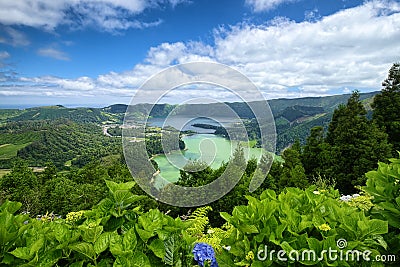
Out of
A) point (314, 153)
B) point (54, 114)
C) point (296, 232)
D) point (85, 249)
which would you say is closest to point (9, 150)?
point (54, 114)

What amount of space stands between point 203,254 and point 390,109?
2196 centimetres

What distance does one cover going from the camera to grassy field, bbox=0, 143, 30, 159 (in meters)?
69.5

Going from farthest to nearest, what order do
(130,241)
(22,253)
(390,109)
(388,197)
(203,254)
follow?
(390,109) → (388,197) → (203,254) → (130,241) → (22,253)

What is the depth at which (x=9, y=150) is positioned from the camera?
73688 mm

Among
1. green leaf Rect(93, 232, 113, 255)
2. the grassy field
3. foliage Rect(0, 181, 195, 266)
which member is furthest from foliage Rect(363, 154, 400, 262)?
the grassy field

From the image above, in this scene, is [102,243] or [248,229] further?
[248,229]

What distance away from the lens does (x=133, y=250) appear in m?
1.44

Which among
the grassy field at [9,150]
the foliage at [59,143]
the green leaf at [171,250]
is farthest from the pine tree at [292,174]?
the grassy field at [9,150]

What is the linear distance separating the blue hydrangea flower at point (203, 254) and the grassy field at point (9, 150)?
8018 centimetres

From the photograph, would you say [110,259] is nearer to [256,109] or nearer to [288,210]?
[288,210]

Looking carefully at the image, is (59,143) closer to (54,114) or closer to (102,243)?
(54,114)

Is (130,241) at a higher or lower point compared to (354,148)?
higher

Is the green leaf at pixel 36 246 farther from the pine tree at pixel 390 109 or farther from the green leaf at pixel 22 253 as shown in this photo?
the pine tree at pixel 390 109

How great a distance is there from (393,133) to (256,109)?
66.2ft
